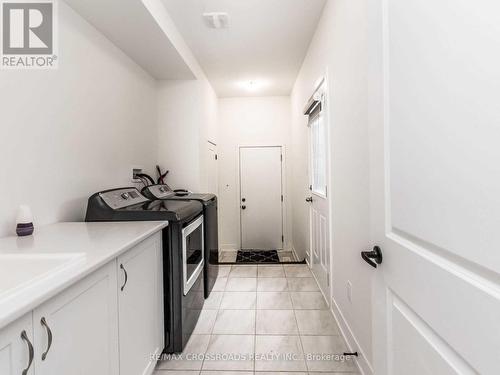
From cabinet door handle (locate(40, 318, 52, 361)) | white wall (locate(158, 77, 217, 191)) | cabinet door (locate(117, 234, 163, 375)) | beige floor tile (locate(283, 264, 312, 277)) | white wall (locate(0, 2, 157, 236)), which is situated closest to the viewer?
cabinet door handle (locate(40, 318, 52, 361))

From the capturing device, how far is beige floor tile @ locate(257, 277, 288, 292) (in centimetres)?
279

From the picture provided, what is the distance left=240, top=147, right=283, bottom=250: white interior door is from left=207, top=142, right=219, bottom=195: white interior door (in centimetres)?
51

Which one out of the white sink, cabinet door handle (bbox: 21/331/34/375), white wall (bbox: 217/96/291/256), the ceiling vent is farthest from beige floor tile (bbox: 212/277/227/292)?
the ceiling vent

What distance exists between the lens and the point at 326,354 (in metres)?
1.78

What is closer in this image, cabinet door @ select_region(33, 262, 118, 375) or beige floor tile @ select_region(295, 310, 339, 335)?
cabinet door @ select_region(33, 262, 118, 375)

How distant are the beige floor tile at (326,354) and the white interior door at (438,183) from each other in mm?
895

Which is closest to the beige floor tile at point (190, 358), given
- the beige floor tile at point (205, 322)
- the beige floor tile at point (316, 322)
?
the beige floor tile at point (205, 322)

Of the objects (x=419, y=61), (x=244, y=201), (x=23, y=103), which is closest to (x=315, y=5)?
(x=419, y=61)

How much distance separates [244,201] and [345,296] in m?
2.97

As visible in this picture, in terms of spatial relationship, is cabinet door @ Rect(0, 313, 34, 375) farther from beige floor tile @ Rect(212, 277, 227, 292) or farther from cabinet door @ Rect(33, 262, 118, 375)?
beige floor tile @ Rect(212, 277, 227, 292)

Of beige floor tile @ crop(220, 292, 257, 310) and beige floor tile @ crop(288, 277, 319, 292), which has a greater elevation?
beige floor tile @ crop(288, 277, 319, 292)

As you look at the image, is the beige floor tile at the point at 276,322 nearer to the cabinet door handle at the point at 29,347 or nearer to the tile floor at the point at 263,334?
the tile floor at the point at 263,334

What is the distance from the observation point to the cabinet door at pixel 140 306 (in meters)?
1.25

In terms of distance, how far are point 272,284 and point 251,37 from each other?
2616 millimetres
